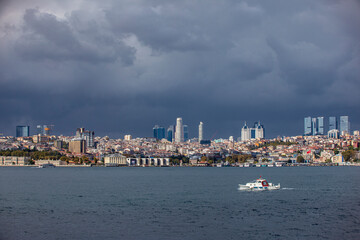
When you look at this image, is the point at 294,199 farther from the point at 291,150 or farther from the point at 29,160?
the point at 291,150

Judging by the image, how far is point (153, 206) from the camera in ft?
93.0

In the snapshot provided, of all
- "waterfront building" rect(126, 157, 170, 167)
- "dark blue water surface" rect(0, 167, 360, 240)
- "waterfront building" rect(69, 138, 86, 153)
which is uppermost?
"waterfront building" rect(69, 138, 86, 153)

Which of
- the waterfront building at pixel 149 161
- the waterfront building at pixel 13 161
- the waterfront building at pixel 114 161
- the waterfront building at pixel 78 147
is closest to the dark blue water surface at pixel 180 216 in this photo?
the waterfront building at pixel 114 161

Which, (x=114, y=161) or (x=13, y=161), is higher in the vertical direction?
(x=13, y=161)

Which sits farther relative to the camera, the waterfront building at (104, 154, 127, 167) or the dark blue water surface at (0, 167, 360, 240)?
the waterfront building at (104, 154, 127, 167)

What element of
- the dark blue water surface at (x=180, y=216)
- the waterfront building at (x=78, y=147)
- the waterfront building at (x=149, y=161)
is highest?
the waterfront building at (x=78, y=147)

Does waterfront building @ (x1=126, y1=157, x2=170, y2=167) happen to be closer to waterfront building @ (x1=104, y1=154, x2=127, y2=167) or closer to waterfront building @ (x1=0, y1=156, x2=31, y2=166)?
waterfront building @ (x1=104, y1=154, x2=127, y2=167)

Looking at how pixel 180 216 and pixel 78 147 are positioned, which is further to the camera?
A: pixel 78 147

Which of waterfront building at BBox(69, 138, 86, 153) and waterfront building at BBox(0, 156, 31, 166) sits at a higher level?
waterfront building at BBox(69, 138, 86, 153)

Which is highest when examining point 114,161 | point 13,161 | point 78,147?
point 78,147

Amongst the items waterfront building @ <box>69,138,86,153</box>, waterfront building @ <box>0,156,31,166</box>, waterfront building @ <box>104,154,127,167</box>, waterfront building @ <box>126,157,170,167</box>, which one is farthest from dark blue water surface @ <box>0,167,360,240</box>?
waterfront building @ <box>69,138,86,153</box>

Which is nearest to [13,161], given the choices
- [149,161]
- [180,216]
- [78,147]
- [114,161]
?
[114,161]

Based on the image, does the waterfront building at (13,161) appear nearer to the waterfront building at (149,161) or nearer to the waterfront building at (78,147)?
the waterfront building at (149,161)

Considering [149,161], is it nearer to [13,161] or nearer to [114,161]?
[114,161]
